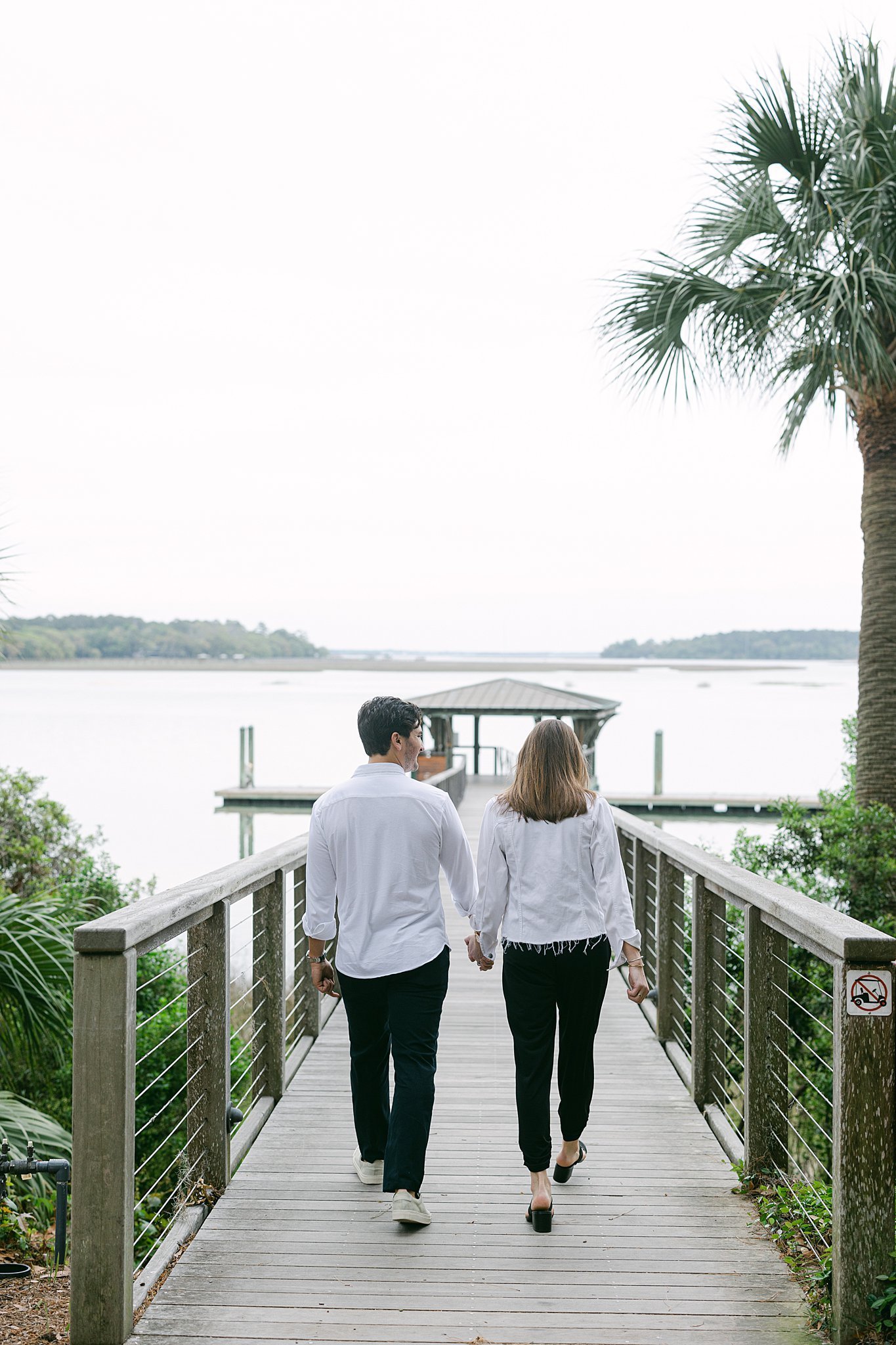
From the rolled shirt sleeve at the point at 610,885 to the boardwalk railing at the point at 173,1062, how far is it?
115 cm

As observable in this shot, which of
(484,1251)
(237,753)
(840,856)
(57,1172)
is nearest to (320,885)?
(484,1251)

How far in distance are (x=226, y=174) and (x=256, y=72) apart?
1001 centimetres

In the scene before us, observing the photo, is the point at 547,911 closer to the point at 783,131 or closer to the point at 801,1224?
the point at 801,1224

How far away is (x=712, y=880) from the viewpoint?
3.97 meters

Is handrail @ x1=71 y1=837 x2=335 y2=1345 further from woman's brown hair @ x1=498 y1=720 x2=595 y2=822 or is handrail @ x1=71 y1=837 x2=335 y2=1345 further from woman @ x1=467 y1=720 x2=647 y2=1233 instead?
woman's brown hair @ x1=498 y1=720 x2=595 y2=822

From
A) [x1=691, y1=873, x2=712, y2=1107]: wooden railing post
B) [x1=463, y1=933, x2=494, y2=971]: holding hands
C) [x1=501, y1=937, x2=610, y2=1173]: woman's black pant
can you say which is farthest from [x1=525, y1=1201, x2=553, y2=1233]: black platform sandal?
[x1=691, y1=873, x2=712, y2=1107]: wooden railing post

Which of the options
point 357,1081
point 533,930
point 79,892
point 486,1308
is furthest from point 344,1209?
point 79,892

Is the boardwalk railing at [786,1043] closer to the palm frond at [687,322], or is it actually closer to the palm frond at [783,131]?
the palm frond at [687,322]

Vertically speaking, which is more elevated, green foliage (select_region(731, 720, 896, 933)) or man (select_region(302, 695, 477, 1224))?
man (select_region(302, 695, 477, 1224))

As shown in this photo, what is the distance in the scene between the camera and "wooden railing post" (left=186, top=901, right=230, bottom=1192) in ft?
11.1

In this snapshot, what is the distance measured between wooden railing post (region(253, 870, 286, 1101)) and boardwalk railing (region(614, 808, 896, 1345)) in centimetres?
167

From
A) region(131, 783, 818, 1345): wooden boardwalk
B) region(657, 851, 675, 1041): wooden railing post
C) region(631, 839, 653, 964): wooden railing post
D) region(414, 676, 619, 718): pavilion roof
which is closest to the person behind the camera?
region(131, 783, 818, 1345): wooden boardwalk

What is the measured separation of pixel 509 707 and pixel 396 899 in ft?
64.3

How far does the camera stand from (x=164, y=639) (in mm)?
87250
